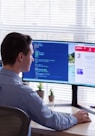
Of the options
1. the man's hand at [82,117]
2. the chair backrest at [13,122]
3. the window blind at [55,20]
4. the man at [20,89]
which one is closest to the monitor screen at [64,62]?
the man's hand at [82,117]

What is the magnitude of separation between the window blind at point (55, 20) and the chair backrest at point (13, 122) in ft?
4.59

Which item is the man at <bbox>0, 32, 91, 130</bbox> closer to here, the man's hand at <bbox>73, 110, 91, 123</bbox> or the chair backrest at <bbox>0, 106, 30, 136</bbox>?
the man's hand at <bbox>73, 110, 91, 123</bbox>

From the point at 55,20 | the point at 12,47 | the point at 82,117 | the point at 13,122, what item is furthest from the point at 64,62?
the point at 13,122

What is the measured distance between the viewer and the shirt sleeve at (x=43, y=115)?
1854 mm

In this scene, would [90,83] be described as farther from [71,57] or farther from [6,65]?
[6,65]

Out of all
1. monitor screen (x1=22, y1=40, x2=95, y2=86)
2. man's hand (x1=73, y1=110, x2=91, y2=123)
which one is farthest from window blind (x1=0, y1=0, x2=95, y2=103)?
man's hand (x1=73, y1=110, x2=91, y2=123)

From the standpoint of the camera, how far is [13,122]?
165cm

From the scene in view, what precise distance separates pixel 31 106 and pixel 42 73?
2.30 ft

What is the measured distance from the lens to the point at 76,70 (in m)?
2.42

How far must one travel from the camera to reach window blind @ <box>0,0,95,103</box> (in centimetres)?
296

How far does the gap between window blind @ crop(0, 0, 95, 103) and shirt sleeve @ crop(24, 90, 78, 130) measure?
3.38 feet

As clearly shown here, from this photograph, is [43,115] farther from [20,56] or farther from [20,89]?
[20,56]

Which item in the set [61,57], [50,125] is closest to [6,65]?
[50,125]

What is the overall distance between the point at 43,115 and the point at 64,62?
661 mm
